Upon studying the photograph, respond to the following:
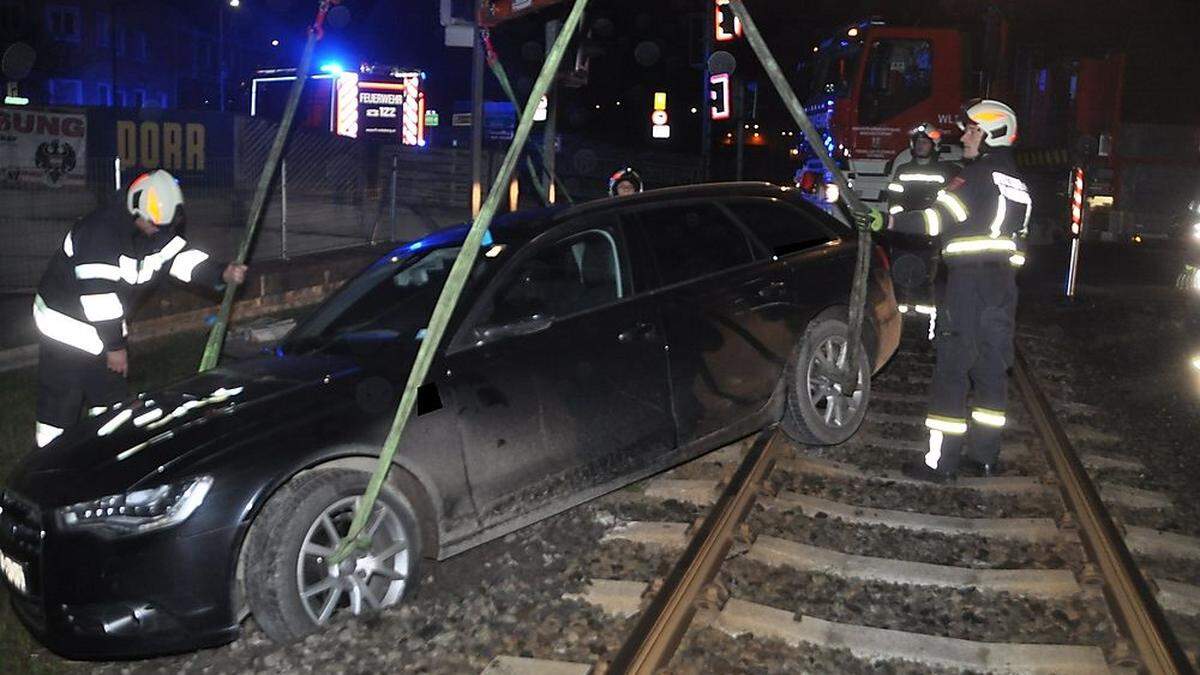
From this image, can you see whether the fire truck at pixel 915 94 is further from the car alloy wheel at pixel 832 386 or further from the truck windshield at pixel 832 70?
the car alloy wheel at pixel 832 386

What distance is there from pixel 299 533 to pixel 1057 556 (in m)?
3.33

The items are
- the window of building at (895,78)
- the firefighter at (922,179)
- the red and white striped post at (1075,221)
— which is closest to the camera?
the firefighter at (922,179)

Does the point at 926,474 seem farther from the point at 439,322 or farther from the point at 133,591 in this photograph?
the point at 133,591

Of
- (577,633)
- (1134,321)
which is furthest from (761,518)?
(1134,321)

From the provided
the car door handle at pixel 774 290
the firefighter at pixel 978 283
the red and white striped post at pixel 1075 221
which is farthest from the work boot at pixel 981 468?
the red and white striped post at pixel 1075 221

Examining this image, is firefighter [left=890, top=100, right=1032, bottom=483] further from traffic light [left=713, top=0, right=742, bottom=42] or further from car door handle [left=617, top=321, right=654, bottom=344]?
traffic light [left=713, top=0, right=742, bottom=42]

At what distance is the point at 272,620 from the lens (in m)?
4.39

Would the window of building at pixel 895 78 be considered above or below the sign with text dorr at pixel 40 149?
above

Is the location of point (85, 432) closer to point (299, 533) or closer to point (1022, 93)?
point (299, 533)

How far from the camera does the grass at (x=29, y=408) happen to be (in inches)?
183

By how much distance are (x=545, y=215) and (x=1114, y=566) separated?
3.05m

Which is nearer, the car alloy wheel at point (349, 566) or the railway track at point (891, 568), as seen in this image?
the railway track at point (891, 568)

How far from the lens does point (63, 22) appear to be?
2233 inches

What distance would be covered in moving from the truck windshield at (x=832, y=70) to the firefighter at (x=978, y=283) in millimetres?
12412
